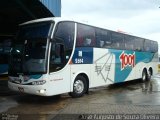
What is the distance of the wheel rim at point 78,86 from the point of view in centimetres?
1207

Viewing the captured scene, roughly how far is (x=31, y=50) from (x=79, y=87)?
2.67 m

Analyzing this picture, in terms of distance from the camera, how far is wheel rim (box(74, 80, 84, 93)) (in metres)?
12.1

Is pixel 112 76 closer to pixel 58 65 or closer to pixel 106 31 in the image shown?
pixel 106 31

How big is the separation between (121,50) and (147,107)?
20.0ft

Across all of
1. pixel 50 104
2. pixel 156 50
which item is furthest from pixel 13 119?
pixel 156 50

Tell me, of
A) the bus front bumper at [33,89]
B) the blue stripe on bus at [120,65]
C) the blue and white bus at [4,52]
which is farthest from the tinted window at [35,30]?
the blue and white bus at [4,52]

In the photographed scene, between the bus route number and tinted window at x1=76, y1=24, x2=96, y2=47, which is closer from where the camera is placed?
the bus route number

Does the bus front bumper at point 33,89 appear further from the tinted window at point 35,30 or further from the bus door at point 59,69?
the tinted window at point 35,30

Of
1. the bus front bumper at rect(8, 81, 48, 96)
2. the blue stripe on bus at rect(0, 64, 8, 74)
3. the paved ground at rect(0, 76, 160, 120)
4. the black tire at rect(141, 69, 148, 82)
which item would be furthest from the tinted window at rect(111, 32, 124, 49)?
the blue stripe on bus at rect(0, 64, 8, 74)

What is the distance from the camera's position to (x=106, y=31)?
14328mm

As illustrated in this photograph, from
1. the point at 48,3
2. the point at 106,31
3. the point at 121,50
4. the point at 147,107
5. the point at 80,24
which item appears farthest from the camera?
the point at 48,3

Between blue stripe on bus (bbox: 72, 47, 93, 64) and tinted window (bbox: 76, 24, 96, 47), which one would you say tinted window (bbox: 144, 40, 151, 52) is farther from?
blue stripe on bus (bbox: 72, 47, 93, 64)

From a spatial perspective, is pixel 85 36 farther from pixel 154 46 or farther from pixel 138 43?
pixel 154 46

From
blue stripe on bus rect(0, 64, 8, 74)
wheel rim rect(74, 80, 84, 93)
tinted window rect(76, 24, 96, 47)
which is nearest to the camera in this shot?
wheel rim rect(74, 80, 84, 93)
